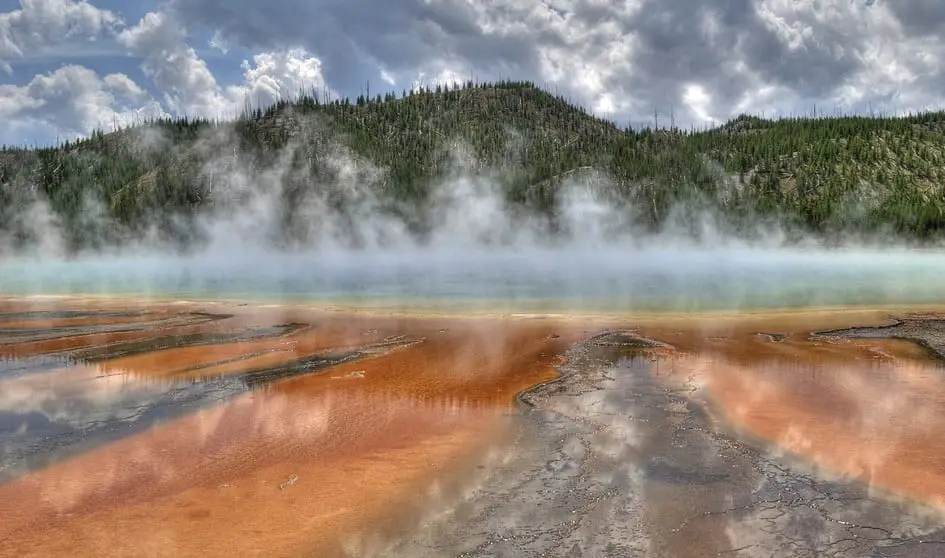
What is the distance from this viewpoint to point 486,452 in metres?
8.52

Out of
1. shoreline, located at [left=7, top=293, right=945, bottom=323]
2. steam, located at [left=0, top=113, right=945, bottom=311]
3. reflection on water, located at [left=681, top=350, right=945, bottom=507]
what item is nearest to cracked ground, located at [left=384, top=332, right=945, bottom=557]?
reflection on water, located at [left=681, top=350, right=945, bottom=507]

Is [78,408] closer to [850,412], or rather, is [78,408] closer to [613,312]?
[850,412]

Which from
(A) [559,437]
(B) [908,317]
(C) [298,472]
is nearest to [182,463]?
(C) [298,472]

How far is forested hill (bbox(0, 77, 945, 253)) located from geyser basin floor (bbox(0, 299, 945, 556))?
3768 inches

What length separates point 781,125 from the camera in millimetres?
132625

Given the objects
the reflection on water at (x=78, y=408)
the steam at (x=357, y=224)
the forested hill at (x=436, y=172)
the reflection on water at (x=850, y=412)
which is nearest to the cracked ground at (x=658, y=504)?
the reflection on water at (x=850, y=412)

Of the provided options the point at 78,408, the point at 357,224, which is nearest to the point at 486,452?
the point at 78,408

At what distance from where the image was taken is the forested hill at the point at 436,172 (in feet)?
345

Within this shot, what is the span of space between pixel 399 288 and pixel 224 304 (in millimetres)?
10188

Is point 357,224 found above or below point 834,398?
above

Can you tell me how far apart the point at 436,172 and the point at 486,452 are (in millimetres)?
121037

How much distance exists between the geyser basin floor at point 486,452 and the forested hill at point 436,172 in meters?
95.7

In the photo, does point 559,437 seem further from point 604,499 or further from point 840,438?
point 840,438

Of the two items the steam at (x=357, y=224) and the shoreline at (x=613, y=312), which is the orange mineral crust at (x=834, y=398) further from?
the steam at (x=357, y=224)
